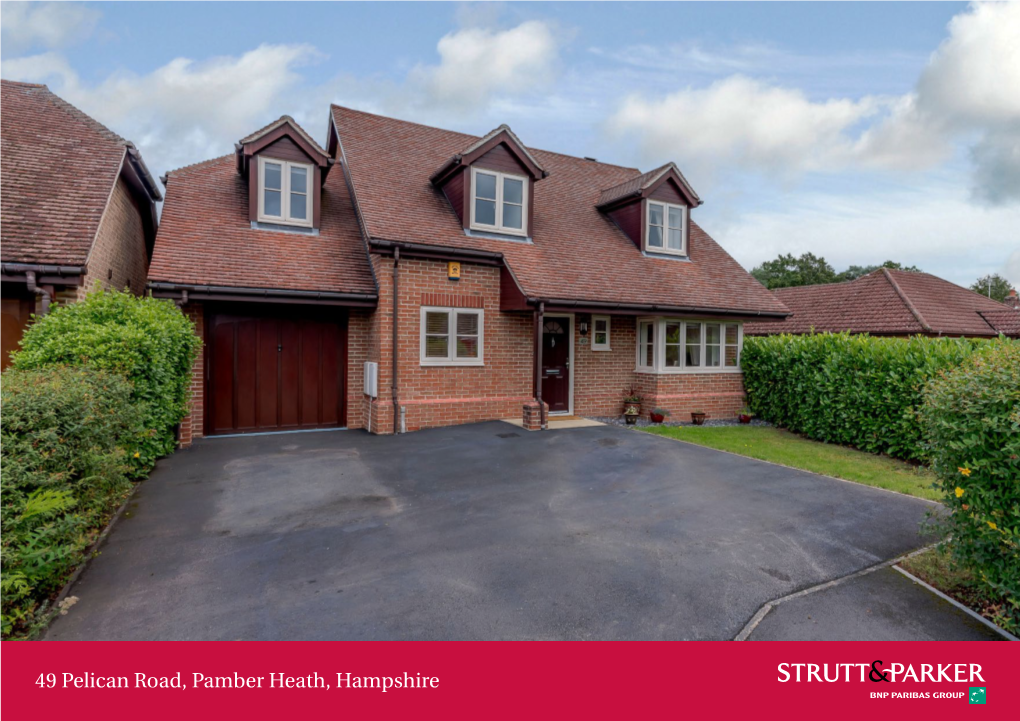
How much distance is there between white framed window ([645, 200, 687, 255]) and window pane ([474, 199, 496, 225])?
455cm

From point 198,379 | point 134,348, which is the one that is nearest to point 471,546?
point 134,348

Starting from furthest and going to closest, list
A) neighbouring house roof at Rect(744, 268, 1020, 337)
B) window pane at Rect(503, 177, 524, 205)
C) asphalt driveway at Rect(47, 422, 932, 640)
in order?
neighbouring house roof at Rect(744, 268, 1020, 337)
window pane at Rect(503, 177, 524, 205)
asphalt driveway at Rect(47, 422, 932, 640)

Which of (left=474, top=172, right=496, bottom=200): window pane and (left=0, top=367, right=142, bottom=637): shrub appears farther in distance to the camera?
(left=474, top=172, right=496, bottom=200): window pane

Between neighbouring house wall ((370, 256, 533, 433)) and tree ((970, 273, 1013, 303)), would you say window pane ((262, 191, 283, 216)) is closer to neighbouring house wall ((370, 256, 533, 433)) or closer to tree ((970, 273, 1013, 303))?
neighbouring house wall ((370, 256, 533, 433))

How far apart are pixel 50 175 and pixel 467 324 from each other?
26.5ft

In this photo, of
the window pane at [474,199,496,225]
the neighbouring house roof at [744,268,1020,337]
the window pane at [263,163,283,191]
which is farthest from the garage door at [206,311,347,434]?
the neighbouring house roof at [744,268,1020,337]

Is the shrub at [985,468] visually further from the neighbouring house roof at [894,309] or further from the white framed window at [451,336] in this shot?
the neighbouring house roof at [894,309]

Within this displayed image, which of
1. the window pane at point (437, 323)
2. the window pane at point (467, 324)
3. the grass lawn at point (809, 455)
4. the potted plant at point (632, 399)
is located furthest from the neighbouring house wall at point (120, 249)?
the grass lawn at point (809, 455)

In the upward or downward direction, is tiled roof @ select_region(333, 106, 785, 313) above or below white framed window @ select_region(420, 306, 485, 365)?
above

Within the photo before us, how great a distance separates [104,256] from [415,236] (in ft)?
18.9

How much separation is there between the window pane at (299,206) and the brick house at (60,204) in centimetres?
301

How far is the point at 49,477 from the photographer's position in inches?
139

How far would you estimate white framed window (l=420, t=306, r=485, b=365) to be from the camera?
36.0 ft

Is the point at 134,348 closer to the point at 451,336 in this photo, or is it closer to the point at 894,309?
the point at 451,336
